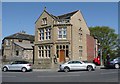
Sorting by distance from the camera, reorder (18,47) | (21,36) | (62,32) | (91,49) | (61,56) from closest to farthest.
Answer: (61,56) < (62,32) < (91,49) < (18,47) < (21,36)

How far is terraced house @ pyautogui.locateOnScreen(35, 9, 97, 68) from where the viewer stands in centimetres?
4334

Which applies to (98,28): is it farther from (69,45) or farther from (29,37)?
(69,45)

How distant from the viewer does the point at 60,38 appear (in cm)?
4394

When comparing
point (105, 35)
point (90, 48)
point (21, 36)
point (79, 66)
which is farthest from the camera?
point (105, 35)

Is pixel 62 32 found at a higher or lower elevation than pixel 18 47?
higher

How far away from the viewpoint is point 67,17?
45.0 m

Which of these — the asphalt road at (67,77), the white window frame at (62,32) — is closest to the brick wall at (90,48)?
the white window frame at (62,32)

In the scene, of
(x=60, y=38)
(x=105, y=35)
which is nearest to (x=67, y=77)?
(x=60, y=38)

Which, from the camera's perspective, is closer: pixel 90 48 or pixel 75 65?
pixel 75 65

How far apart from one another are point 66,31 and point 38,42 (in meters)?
6.47

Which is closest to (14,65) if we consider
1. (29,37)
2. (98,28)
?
(29,37)

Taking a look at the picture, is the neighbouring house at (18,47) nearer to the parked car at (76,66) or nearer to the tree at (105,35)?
the tree at (105,35)

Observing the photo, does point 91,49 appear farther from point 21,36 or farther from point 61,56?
point 21,36

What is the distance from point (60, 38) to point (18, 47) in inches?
722
